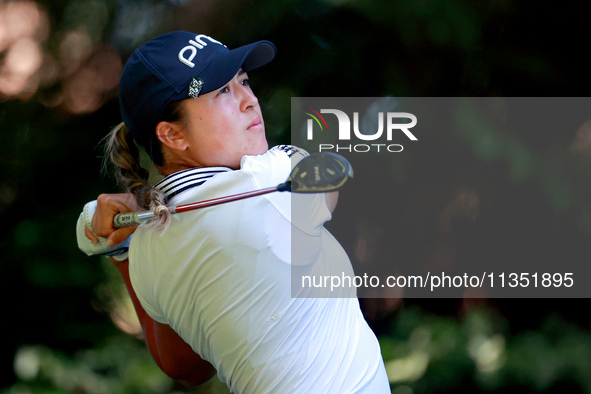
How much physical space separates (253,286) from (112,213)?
271mm

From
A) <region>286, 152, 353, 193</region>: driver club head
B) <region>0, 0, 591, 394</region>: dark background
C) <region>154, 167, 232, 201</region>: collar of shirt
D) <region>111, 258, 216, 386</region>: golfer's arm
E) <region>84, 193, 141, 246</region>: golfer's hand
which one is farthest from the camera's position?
<region>0, 0, 591, 394</region>: dark background

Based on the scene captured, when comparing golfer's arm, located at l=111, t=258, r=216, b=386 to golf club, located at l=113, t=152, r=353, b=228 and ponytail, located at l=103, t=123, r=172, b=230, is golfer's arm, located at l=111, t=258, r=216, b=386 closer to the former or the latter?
ponytail, located at l=103, t=123, r=172, b=230

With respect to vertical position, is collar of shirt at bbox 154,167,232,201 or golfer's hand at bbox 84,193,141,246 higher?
collar of shirt at bbox 154,167,232,201

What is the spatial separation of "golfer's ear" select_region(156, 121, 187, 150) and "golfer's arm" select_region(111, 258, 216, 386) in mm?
313

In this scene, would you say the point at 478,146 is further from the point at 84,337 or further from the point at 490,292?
the point at 84,337

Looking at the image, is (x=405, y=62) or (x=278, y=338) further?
(x=405, y=62)

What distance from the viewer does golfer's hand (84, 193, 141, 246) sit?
3.09ft

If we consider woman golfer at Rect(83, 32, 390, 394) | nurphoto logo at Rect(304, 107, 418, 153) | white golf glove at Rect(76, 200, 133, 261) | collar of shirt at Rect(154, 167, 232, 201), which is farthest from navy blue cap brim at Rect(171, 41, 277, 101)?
nurphoto logo at Rect(304, 107, 418, 153)

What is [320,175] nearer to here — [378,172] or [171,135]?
[171,135]

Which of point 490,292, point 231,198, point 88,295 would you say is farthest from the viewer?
point 88,295

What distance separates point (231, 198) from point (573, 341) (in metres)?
1.09

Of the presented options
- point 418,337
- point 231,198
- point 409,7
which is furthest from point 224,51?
point 418,337

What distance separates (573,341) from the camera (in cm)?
150

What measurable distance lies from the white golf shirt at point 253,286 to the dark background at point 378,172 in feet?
2.27
